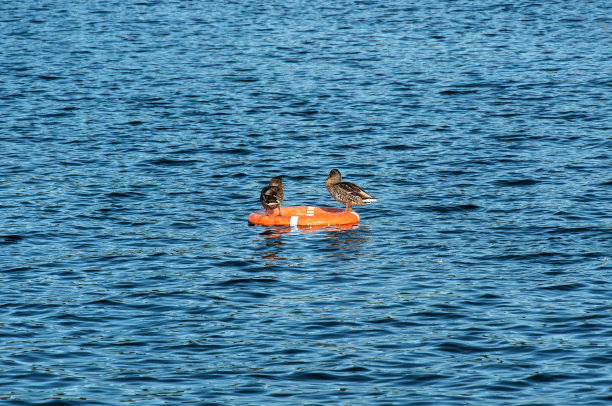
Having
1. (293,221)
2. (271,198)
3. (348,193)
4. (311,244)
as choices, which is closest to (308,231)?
(293,221)

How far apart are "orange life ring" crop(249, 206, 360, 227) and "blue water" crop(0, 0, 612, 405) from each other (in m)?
0.28

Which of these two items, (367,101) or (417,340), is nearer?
(417,340)

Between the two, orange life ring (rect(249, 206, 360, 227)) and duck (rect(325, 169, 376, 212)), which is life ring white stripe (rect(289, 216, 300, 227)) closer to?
orange life ring (rect(249, 206, 360, 227))

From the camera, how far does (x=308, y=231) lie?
21.1 metres

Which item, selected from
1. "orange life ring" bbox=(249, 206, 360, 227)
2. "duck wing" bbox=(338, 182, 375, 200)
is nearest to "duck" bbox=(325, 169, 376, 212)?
"duck wing" bbox=(338, 182, 375, 200)

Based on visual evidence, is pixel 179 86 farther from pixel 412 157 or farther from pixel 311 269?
pixel 311 269

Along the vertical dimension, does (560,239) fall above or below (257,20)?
below

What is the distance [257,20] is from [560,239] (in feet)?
118

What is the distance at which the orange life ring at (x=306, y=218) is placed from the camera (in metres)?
21.2

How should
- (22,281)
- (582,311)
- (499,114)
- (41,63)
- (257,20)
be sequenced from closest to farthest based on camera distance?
(582,311) → (22,281) → (499,114) → (41,63) → (257,20)

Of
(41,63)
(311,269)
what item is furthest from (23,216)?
(41,63)

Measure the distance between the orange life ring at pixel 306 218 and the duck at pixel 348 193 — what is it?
1.16ft

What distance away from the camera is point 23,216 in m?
22.2

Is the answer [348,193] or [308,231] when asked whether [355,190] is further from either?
[308,231]
